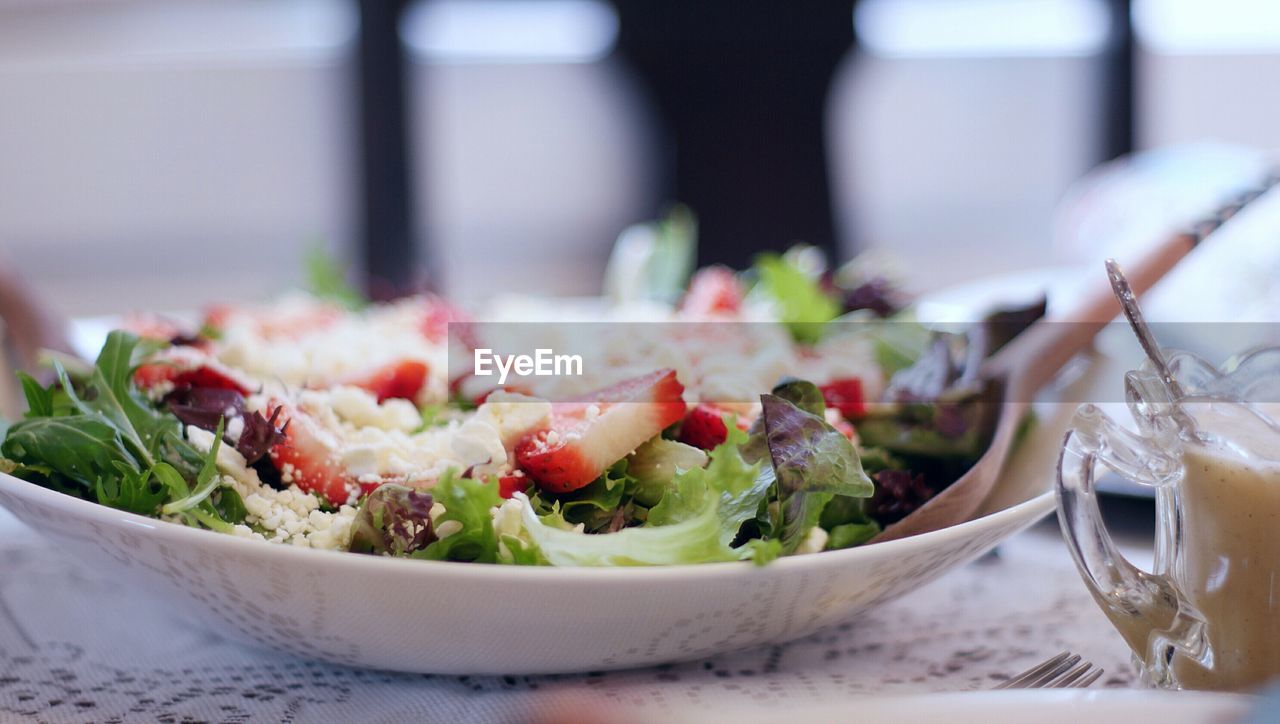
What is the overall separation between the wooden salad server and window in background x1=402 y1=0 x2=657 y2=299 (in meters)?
3.24

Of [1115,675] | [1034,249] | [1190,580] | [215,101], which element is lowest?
[1034,249]

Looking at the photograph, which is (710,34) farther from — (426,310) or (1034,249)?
(426,310)

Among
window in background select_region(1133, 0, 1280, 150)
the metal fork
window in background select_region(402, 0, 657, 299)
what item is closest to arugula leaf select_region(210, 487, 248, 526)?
the metal fork

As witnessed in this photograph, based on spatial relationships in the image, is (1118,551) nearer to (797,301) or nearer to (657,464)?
(657,464)

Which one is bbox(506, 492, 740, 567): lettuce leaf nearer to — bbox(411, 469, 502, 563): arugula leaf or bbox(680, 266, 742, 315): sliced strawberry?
bbox(411, 469, 502, 563): arugula leaf

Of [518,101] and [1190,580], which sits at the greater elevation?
[1190,580]

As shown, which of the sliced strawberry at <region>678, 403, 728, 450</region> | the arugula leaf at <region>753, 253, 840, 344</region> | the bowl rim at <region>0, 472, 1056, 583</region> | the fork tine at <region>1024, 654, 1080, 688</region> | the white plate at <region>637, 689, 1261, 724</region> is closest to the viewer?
the white plate at <region>637, 689, 1261, 724</region>

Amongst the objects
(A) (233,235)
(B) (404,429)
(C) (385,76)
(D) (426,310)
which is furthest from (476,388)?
(A) (233,235)

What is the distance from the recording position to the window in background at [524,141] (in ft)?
13.2

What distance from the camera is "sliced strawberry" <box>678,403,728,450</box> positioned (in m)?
0.71

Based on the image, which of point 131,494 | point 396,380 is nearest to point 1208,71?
point 396,380

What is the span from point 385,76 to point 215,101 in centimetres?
142

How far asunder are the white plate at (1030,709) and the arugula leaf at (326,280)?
4.06 feet

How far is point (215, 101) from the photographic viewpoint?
4812 mm
